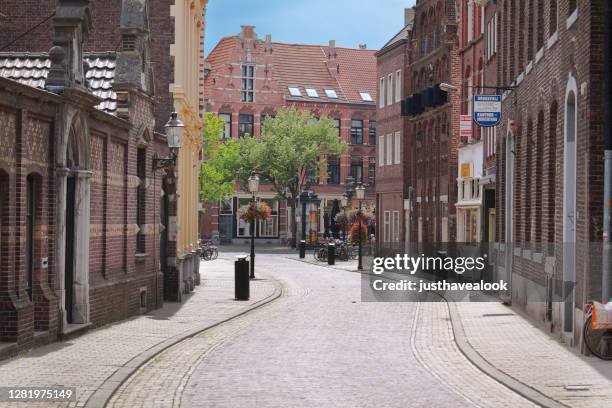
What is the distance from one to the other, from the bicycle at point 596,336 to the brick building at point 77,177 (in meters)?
7.19

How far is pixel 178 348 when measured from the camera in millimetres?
17344

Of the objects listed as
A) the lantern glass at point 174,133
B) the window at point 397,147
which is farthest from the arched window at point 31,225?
the window at point 397,147

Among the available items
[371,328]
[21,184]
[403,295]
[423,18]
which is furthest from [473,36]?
[21,184]

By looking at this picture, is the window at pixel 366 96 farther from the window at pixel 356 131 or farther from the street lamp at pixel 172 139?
the street lamp at pixel 172 139

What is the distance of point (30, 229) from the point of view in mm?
16359

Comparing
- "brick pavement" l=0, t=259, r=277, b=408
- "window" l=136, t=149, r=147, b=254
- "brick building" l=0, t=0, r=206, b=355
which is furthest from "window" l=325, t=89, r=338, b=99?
"window" l=136, t=149, r=147, b=254

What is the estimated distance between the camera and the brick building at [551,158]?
16.2 meters

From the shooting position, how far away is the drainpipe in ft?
51.2

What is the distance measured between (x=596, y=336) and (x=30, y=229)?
7654 mm

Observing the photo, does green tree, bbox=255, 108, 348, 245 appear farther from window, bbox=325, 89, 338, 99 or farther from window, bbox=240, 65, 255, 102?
window, bbox=325, 89, 338, 99

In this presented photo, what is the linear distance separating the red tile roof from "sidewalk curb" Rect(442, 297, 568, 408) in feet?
219

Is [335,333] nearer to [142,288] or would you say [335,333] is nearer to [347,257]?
[142,288]

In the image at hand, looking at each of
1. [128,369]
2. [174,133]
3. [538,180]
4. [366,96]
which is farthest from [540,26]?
[366,96]

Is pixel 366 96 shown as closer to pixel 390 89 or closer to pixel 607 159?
pixel 390 89
